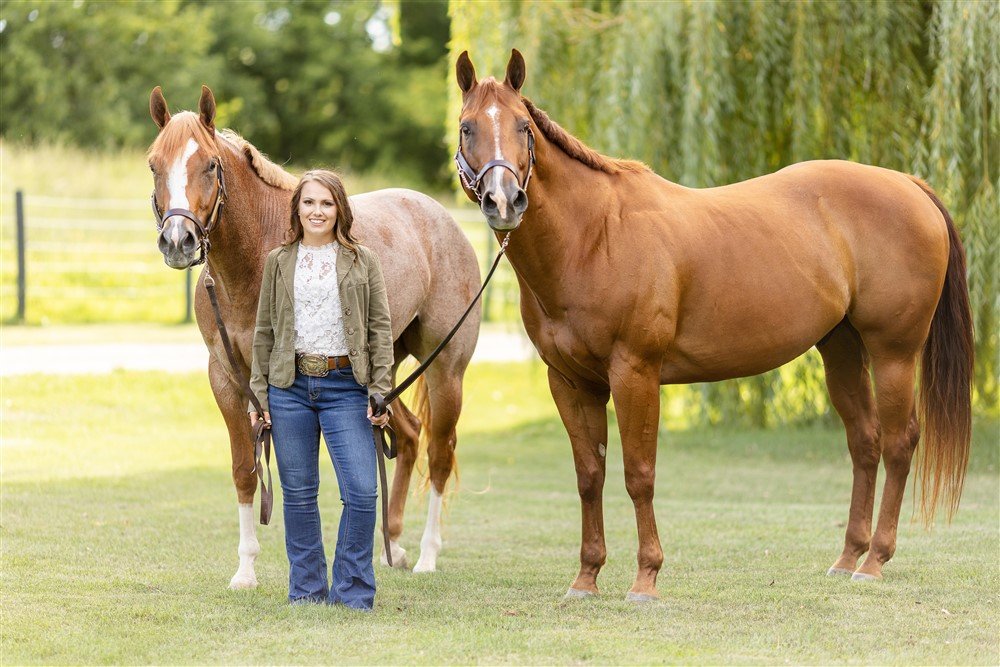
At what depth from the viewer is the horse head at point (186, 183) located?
4.43m

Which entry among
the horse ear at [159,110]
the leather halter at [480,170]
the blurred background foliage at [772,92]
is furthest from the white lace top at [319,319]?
the blurred background foliage at [772,92]

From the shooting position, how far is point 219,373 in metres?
5.16

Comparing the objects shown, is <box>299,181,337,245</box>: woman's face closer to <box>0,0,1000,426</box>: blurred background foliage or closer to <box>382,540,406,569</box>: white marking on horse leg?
<box>382,540,406,569</box>: white marking on horse leg

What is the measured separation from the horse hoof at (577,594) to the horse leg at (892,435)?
133 cm

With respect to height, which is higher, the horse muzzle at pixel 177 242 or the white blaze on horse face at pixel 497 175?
the white blaze on horse face at pixel 497 175

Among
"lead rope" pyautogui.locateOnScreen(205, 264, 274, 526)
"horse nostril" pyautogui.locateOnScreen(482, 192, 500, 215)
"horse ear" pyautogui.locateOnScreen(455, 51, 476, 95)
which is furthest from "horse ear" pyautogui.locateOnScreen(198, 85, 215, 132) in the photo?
"horse nostril" pyautogui.locateOnScreen(482, 192, 500, 215)

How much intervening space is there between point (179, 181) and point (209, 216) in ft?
0.65

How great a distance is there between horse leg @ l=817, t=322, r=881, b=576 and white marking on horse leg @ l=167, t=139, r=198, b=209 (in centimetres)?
318

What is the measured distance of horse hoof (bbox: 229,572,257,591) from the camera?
5.10 meters

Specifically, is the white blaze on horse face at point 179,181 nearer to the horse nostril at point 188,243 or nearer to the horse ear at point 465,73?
the horse nostril at point 188,243

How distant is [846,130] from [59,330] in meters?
9.21

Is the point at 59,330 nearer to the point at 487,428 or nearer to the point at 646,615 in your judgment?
the point at 487,428

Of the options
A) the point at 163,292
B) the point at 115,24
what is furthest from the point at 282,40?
the point at 163,292

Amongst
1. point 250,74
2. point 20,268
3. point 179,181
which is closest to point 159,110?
point 179,181
